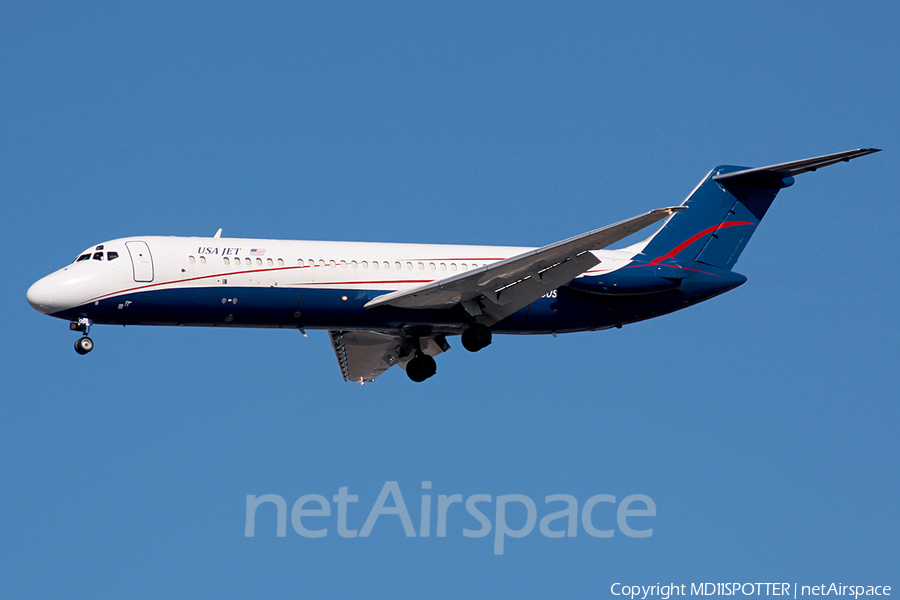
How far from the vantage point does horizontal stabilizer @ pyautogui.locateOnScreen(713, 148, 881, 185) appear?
26528 millimetres

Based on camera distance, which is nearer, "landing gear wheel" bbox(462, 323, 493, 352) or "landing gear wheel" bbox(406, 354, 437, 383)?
"landing gear wheel" bbox(462, 323, 493, 352)

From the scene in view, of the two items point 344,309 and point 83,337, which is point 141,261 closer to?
point 83,337

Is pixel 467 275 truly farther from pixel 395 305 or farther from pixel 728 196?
pixel 728 196

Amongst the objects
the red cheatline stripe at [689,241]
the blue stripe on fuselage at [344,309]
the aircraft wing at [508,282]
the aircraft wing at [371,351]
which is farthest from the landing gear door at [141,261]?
the red cheatline stripe at [689,241]

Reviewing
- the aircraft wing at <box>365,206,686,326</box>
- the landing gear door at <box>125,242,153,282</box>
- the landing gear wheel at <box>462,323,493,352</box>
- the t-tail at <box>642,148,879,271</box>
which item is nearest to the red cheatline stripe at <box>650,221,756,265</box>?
the t-tail at <box>642,148,879,271</box>

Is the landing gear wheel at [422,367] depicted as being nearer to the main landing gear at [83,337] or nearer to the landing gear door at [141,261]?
the landing gear door at [141,261]

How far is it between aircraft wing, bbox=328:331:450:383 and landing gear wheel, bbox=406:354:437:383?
0.58 m

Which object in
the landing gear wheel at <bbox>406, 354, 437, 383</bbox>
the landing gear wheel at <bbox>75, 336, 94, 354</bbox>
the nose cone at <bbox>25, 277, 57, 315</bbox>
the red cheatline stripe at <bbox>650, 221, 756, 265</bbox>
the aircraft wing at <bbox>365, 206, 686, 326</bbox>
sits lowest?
the landing gear wheel at <bbox>75, 336, 94, 354</bbox>

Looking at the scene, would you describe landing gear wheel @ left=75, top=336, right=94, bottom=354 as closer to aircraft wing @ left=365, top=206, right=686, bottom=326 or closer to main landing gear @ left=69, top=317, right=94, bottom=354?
main landing gear @ left=69, top=317, right=94, bottom=354

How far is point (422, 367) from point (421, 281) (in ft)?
11.6

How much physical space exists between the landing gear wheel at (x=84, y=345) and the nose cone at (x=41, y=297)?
40.0 inches

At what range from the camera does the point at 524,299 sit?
2800 cm

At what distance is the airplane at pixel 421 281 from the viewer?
2598cm

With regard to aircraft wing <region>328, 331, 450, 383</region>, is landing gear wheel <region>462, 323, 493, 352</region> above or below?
below
